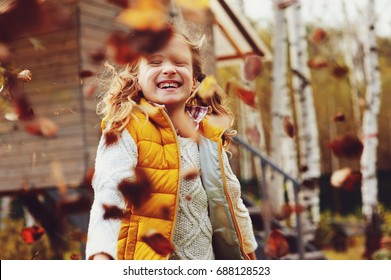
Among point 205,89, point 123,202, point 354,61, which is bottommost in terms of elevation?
point 123,202

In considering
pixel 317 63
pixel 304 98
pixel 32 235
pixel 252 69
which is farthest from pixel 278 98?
pixel 32 235

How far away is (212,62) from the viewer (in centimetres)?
470

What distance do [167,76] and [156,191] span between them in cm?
42

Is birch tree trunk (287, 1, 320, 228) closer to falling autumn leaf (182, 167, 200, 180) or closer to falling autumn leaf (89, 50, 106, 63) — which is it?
falling autumn leaf (89, 50, 106, 63)

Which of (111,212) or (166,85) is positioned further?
(166,85)

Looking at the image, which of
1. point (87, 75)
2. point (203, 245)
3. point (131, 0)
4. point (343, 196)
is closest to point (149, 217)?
point (203, 245)

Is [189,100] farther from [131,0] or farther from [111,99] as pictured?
[131,0]

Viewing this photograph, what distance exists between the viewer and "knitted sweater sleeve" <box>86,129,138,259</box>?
165 centimetres

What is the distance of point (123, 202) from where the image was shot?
1692 millimetres

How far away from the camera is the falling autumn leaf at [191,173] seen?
69.9 inches

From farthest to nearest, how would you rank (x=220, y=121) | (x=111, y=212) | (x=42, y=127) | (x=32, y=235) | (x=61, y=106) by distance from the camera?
(x=61, y=106)
(x=42, y=127)
(x=32, y=235)
(x=220, y=121)
(x=111, y=212)

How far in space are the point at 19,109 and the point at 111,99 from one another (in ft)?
2.45

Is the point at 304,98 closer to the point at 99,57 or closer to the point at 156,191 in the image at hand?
the point at 99,57
